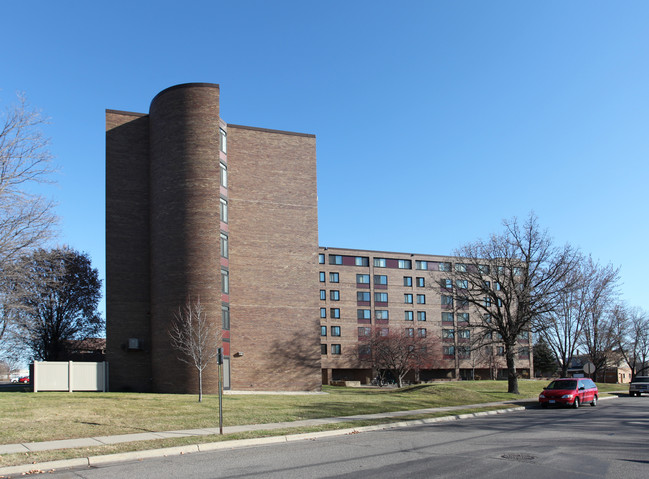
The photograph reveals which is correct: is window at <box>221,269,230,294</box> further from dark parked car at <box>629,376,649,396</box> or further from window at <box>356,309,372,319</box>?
window at <box>356,309,372,319</box>

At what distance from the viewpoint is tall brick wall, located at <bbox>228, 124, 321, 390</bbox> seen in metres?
38.5

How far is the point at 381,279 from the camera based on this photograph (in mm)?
81688

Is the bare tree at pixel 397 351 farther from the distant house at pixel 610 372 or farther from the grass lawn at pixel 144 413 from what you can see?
the grass lawn at pixel 144 413

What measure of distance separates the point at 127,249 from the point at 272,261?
32.1 feet

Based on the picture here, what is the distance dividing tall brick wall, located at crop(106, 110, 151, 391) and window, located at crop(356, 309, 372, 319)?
44.2m

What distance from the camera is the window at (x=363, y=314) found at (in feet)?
259

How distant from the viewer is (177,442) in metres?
14.1

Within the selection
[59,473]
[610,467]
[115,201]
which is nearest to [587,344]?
[115,201]

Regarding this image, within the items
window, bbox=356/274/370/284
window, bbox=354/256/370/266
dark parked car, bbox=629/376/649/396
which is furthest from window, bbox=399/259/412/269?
dark parked car, bbox=629/376/649/396

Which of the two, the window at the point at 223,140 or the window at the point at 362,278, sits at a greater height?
the window at the point at 223,140

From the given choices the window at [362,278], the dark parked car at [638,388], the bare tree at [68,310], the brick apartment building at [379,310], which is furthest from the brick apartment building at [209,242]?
the window at [362,278]

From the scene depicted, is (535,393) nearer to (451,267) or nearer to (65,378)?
(451,267)

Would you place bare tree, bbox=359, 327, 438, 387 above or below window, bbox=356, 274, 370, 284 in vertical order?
below

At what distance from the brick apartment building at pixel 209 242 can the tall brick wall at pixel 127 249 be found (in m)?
0.07
